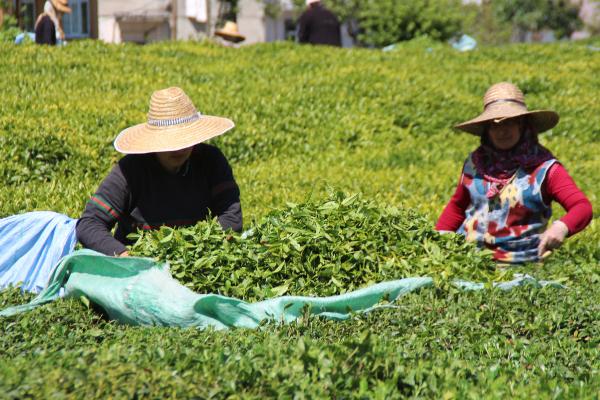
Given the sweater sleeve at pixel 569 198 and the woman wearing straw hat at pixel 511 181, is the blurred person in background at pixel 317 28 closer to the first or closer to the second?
the woman wearing straw hat at pixel 511 181

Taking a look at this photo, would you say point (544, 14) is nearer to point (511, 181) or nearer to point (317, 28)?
point (317, 28)

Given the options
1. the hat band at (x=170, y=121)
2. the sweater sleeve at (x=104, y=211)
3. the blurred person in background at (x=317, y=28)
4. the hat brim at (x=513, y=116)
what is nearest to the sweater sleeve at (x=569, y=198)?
the hat brim at (x=513, y=116)

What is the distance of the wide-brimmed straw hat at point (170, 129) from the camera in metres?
5.30

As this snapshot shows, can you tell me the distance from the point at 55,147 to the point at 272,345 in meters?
5.47

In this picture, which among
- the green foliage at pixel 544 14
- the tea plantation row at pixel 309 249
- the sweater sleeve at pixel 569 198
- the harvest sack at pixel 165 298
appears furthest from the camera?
the green foliage at pixel 544 14

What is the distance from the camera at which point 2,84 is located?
10562 mm

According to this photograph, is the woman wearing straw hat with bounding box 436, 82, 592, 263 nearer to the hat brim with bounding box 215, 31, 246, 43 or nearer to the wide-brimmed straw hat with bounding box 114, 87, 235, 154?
the wide-brimmed straw hat with bounding box 114, 87, 235, 154

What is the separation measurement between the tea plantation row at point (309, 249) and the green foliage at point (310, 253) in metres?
0.01

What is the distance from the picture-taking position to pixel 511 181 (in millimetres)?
5918

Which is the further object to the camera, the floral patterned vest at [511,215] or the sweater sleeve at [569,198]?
the floral patterned vest at [511,215]

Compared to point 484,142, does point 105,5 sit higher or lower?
lower

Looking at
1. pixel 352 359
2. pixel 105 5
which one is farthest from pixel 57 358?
pixel 105 5

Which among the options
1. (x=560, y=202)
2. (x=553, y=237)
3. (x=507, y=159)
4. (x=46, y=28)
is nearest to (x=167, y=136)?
(x=507, y=159)

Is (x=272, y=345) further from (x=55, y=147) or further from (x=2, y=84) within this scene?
(x=2, y=84)
